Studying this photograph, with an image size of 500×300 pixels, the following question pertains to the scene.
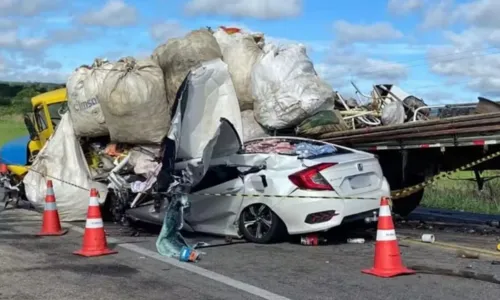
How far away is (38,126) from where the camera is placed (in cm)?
1427

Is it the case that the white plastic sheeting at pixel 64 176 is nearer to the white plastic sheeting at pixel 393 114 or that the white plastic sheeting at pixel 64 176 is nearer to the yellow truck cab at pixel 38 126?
the yellow truck cab at pixel 38 126

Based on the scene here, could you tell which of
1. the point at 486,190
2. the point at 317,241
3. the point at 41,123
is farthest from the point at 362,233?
the point at 486,190

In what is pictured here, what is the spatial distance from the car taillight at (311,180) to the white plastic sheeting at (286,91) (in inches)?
86.9

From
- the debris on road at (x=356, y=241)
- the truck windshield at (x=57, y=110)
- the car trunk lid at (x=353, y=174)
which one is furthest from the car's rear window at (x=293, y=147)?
the truck windshield at (x=57, y=110)

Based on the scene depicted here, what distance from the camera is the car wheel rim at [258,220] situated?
32.2ft

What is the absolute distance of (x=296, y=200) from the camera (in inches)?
372

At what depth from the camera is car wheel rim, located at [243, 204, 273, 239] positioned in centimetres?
Answer: 982

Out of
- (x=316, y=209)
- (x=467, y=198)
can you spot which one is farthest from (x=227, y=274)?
(x=467, y=198)

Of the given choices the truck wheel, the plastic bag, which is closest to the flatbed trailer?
the plastic bag

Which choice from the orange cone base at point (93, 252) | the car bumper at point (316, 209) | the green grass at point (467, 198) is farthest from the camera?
Result: the green grass at point (467, 198)

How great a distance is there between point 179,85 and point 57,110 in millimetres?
3717

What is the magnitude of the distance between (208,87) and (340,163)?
85.5 inches

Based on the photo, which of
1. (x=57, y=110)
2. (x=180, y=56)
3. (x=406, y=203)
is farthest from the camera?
(x=57, y=110)

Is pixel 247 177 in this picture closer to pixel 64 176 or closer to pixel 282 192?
pixel 282 192
